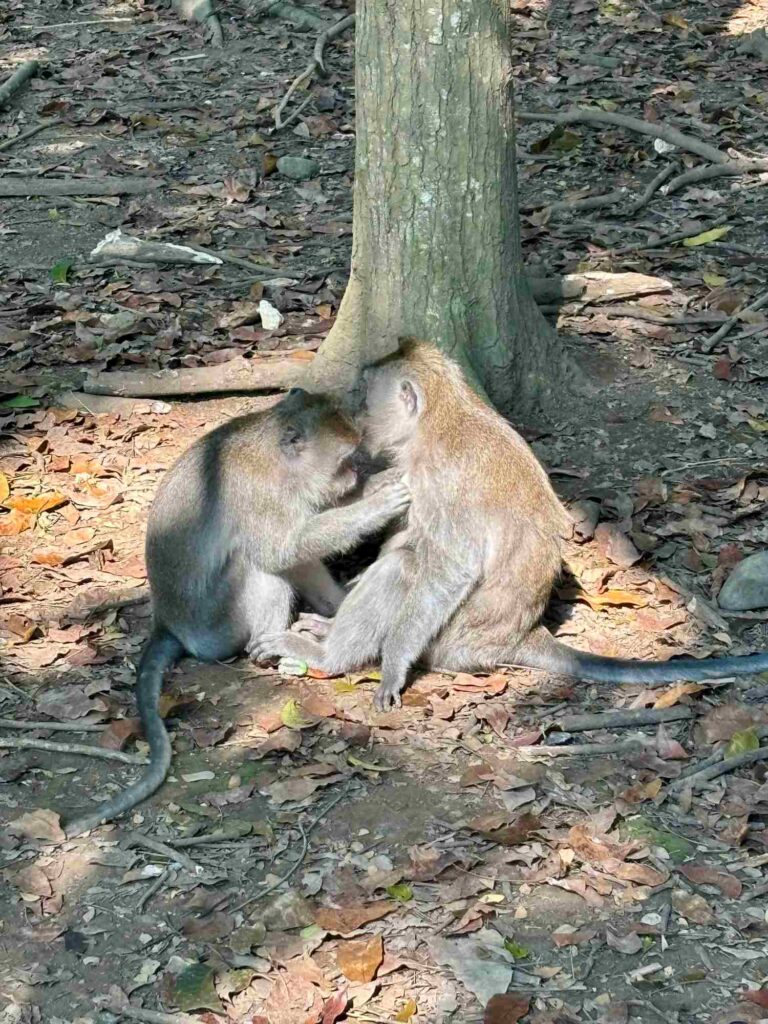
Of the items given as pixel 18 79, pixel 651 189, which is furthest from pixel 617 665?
pixel 18 79

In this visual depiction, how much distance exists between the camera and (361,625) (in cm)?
499

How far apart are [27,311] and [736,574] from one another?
4.21 metres

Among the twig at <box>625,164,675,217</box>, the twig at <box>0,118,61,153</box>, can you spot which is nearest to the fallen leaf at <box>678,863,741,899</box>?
the twig at <box>625,164,675,217</box>

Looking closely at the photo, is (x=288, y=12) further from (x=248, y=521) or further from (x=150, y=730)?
(x=150, y=730)

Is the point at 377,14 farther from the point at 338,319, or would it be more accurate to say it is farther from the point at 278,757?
the point at 278,757

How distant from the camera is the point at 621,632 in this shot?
5.25 meters

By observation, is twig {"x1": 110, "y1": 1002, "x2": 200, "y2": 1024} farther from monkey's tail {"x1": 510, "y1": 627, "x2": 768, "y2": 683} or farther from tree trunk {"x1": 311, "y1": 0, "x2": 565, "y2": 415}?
tree trunk {"x1": 311, "y1": 0, "x2": 565, "y2": 415}

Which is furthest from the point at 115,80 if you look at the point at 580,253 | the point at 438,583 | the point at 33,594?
the point at 438,583

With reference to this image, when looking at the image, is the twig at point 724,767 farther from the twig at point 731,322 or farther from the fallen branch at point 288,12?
the fallen branch at point 288,12

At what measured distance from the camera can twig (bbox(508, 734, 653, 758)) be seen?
178 inches

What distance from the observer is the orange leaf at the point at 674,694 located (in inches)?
→ 186

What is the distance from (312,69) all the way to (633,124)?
259cm

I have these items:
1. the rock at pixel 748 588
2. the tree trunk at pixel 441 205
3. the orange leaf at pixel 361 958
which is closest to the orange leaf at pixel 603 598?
the rock at pixel 748 588

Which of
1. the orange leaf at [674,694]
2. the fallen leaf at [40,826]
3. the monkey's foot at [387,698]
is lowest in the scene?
the monkey's foot at [387,698]
